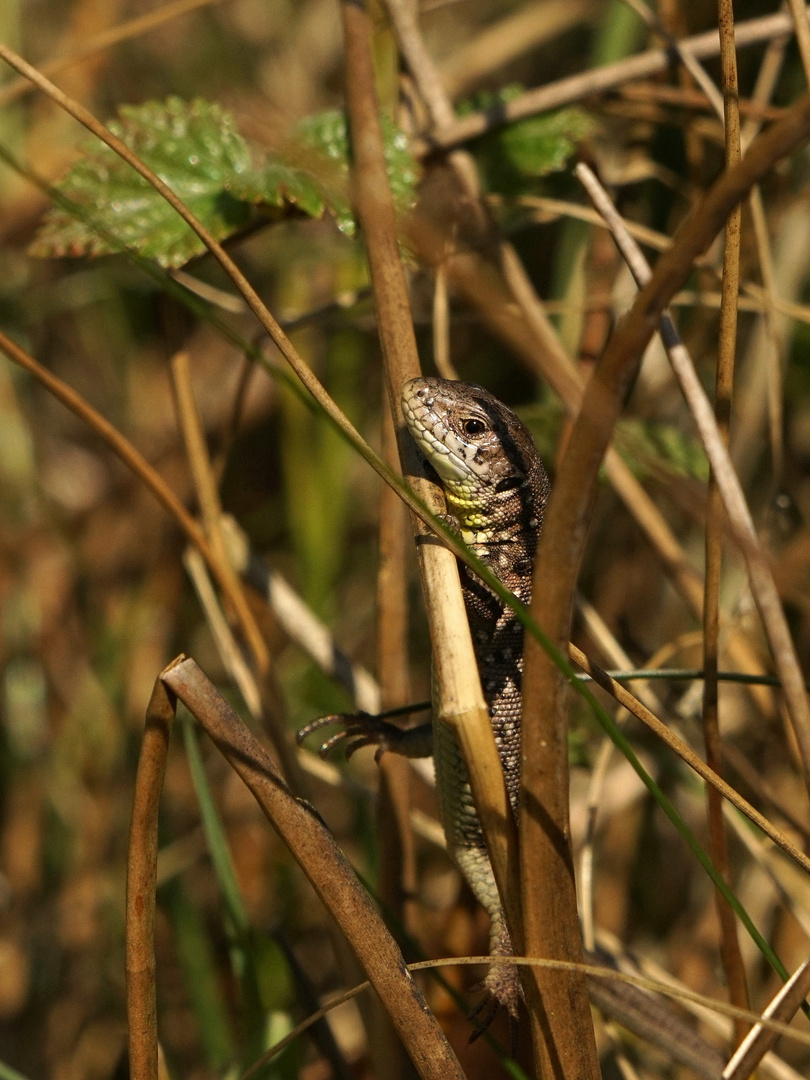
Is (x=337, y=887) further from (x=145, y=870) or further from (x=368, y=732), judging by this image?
(x=368, y=732)

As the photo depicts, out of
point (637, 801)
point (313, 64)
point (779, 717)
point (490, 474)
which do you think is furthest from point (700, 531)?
point (313, 64)

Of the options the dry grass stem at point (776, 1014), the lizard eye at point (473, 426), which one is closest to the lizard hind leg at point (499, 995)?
the dry grass stem at point (776, 1014)

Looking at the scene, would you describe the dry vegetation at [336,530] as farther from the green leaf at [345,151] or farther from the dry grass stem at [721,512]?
the green leaf at [345,151]

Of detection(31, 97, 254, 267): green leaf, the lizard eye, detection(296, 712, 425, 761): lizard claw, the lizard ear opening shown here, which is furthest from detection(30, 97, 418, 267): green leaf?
detection(296, 712, 425, 761): lizard claw

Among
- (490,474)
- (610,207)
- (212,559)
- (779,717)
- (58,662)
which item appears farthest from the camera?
(58,662)

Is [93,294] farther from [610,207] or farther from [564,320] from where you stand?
[610,207]

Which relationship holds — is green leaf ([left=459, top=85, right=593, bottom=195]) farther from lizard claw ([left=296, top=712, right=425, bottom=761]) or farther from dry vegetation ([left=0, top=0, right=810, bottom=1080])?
lizard claw ([left=296, top=712, right=425, bottom=761])
